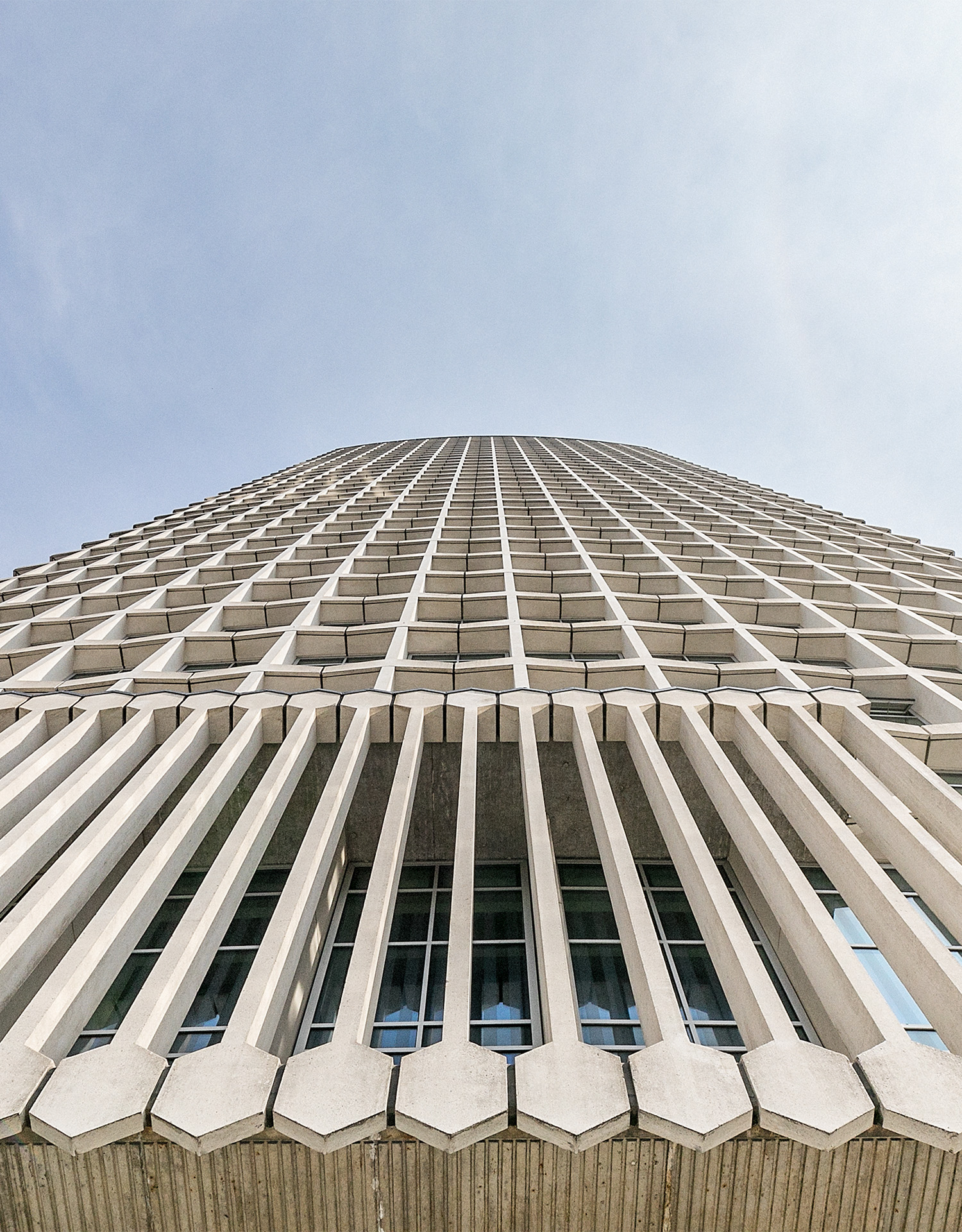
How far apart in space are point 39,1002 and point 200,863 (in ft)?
19.5

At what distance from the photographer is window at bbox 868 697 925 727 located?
13.7 meters

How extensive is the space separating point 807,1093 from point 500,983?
4.66 metres

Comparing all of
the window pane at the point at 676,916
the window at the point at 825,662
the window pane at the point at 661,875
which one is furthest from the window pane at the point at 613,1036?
the window at the point at 825,662

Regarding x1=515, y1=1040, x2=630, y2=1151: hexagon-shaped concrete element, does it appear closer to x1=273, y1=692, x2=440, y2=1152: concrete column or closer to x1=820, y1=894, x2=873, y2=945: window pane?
x1=273, y1=692, x2=440, y2=1152: concrete column

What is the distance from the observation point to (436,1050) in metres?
5.68

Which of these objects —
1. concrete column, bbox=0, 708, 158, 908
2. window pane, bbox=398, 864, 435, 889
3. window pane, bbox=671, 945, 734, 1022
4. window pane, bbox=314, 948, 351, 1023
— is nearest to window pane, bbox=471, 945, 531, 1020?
window pane, bbox=314, 948, 351, 1023

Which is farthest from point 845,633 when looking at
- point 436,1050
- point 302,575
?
point 302,575

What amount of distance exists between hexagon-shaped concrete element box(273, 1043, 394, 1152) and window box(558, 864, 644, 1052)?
11.9 feet

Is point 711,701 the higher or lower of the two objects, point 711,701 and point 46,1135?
the higher

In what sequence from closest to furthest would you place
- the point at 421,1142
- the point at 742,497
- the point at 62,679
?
the point at 421,1142 < the point at 62,679 < the point at 742,497

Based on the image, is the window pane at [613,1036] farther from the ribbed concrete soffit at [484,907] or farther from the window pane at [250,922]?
the window pane at [250,922]

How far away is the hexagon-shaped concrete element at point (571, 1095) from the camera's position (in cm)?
504

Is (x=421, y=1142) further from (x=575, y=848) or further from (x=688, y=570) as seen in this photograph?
(x=688, y=570)

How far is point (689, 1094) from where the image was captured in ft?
17.2
